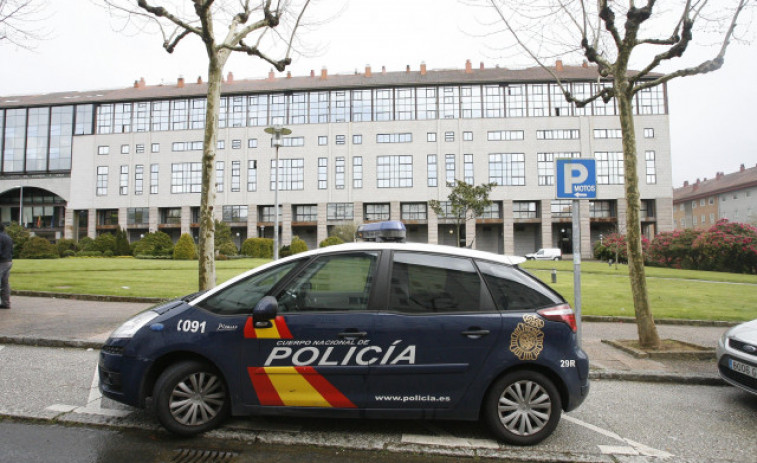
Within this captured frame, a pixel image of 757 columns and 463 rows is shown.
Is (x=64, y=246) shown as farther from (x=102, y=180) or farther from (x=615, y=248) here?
(x=615, y=248)

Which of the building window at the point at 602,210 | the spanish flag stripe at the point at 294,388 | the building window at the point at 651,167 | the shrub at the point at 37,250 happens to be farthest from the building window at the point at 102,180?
the building window at the point at 651,167

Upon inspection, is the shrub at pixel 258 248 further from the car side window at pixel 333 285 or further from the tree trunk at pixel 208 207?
the car side window at pixel 333 285

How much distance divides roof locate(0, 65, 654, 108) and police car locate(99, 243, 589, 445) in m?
54.9

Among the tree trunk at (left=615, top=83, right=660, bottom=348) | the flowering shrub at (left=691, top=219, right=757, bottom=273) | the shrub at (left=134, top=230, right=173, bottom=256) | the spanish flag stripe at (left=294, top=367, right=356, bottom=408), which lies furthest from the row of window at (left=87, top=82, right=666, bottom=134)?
the spanish flag stripe at (left=294, top=367, right=356, bottom=408)

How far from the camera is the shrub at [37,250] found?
3075 cm

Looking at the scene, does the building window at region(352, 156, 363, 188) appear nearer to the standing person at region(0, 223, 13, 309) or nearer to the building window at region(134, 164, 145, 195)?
the building window at region(134, 164, 145, 195)

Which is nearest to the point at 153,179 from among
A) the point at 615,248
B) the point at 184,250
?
the point at 184,250

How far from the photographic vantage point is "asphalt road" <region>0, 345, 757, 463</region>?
11.1 ft

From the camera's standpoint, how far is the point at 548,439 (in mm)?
3623

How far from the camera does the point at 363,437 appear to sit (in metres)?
3.53

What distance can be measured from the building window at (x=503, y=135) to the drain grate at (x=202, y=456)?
54.6 m

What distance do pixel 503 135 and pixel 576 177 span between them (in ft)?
167

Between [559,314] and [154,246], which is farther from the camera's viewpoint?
[154,246]

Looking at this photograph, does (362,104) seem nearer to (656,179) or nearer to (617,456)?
(656,179)
